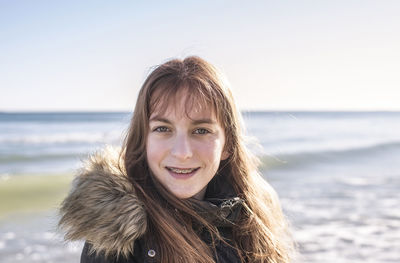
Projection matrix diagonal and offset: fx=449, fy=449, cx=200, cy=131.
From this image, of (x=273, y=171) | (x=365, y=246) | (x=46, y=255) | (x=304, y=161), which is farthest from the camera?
(x=304, y=161)

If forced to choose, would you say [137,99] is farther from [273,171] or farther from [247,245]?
[273,171]

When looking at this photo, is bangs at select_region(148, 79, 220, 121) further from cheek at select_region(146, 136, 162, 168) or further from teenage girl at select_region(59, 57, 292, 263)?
cheek at select_region(146, 136, 162, 168)

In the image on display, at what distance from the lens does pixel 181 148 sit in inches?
81.3

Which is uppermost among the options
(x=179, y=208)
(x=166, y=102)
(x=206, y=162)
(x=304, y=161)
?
(x=166, y=102)

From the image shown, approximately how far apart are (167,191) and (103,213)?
38 centimetres

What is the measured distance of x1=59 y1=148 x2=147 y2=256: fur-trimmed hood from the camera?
180cm

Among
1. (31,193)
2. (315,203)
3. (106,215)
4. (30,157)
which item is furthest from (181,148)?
(30,157)

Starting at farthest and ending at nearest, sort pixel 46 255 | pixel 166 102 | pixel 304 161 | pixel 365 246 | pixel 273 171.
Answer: pixel 304 161, pixel 273 171, pixel 365 246, pixel 46 255, pixel 166 102

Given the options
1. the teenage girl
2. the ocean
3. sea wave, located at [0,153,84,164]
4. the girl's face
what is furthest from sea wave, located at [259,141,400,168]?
the girl's face

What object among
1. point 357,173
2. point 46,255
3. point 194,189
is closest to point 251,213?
point 194,189

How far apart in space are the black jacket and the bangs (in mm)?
356

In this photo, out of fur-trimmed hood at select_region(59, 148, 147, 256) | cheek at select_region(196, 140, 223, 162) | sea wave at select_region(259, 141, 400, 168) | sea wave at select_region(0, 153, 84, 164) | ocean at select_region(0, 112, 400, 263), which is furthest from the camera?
sea wave at select_region(0, 153, 84, 164)

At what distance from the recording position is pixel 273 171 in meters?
11.3

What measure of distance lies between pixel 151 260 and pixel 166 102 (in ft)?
2.32
